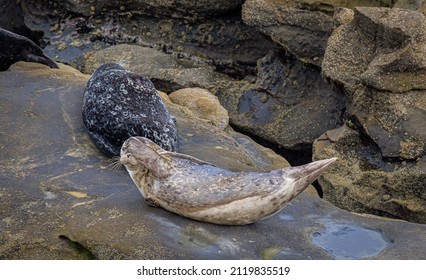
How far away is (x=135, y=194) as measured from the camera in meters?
5.62

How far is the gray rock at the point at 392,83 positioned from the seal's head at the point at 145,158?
320cm

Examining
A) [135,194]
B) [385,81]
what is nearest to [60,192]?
[135,194]

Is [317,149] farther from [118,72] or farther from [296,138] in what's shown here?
[118,72]

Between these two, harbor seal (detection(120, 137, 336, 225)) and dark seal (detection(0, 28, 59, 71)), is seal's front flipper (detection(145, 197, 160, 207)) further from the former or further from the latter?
dark seal (detection(0, 28, 59, 71))

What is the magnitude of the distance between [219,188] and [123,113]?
1.63m

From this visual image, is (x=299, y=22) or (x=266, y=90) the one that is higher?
(x=299, y=22)

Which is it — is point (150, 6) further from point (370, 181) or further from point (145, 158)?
point (145, 158)

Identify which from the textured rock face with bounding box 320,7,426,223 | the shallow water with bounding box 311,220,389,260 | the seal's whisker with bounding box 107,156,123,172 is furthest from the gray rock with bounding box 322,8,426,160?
the seal's whisker with bounding box 107,156,123,172

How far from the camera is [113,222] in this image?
518 centimetres

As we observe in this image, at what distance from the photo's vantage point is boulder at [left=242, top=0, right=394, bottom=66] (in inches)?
383

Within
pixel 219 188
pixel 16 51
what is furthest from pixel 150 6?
pixel 219 188

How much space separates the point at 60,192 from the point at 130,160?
1.86ft

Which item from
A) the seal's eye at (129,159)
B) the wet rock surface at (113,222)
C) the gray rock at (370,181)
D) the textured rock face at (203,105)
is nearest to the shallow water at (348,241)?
the wet rock surface at (113,222)

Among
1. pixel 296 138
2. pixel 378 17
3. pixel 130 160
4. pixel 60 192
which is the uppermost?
pixel 378 17
